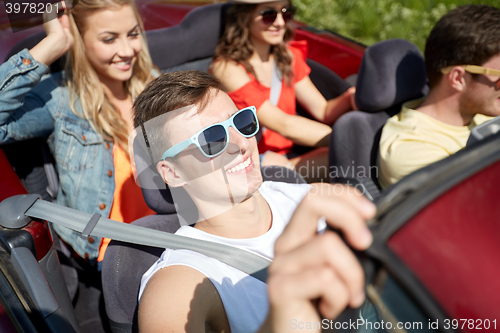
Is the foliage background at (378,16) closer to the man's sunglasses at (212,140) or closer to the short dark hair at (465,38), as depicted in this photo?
the short dark hair at (465,38)

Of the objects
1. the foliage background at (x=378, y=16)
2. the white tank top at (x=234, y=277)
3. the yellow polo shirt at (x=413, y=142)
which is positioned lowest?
the foliage background at (x=378, y=16)

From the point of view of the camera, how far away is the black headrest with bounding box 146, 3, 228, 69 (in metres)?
2.34

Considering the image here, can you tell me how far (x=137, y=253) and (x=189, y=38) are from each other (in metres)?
1.55

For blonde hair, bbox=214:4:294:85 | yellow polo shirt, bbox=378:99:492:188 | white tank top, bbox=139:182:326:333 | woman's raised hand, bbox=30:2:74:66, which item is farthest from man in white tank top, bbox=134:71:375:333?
blonde hair, bbox=214:4:294:85

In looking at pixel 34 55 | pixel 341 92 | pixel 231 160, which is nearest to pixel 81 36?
pixel 34 55

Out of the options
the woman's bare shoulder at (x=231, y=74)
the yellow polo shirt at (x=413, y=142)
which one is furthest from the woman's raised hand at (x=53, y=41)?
the yellow polo shirt at (x=413, y=142)

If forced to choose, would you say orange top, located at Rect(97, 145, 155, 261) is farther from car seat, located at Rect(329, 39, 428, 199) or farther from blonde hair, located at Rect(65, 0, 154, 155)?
car seat, located at Rect(329, 39, 428, 199)

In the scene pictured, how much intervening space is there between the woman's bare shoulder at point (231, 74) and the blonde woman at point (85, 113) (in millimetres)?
547

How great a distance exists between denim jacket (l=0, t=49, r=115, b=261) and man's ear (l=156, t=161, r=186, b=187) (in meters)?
0.60

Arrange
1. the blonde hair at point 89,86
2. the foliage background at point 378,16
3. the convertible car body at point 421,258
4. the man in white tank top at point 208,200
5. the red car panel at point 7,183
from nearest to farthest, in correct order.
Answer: the convertible car body at point 421,258 → the man in white tank top at point 208,200 → the red car panel at point 7,183 → the blonde hair at point 89,86 → the foliage background at point 378,16

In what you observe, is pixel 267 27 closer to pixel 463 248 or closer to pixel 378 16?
pixel 463 248

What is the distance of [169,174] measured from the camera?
1.34 metres

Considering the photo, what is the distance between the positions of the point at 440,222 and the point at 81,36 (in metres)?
1.81

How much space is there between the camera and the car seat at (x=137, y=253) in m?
1.28
